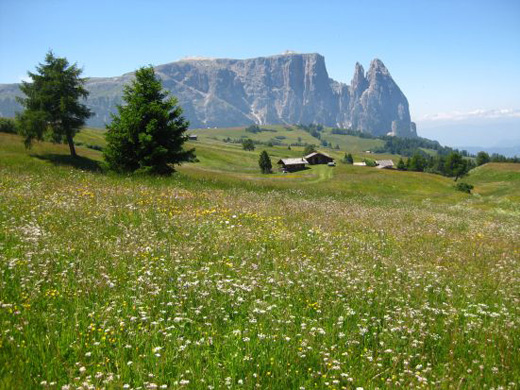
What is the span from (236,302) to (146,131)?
96.5ft

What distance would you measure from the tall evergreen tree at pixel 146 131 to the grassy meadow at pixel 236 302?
19803 mm

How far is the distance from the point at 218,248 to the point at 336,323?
431 cm

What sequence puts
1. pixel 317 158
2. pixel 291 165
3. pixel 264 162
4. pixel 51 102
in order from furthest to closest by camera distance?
1. pixel 317 158
2. pixel 291 165
3. pixel 264 162
4. pixel 51 102

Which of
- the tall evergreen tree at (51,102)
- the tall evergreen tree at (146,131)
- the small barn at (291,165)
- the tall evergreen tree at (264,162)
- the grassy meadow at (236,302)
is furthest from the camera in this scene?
the small barn at (291,165)

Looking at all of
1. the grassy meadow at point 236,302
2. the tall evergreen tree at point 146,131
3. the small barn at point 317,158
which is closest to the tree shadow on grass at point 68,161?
the tall evergreen tree at point 146,131

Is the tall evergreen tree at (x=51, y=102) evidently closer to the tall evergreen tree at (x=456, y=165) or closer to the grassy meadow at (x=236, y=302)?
the grassy meadow at (x=236, y=302)

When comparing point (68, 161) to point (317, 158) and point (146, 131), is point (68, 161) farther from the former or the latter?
point (317, 158)

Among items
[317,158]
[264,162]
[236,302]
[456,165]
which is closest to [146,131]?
[236,302]

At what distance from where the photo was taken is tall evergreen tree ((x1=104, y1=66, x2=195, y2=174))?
33.6 m

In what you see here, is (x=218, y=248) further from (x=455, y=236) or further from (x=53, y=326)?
(x=455, y=236)

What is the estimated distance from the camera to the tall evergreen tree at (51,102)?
45.8m

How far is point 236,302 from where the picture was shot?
6.72 m

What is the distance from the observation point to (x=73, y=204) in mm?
12539

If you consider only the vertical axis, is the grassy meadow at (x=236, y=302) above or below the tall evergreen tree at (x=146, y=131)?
below
